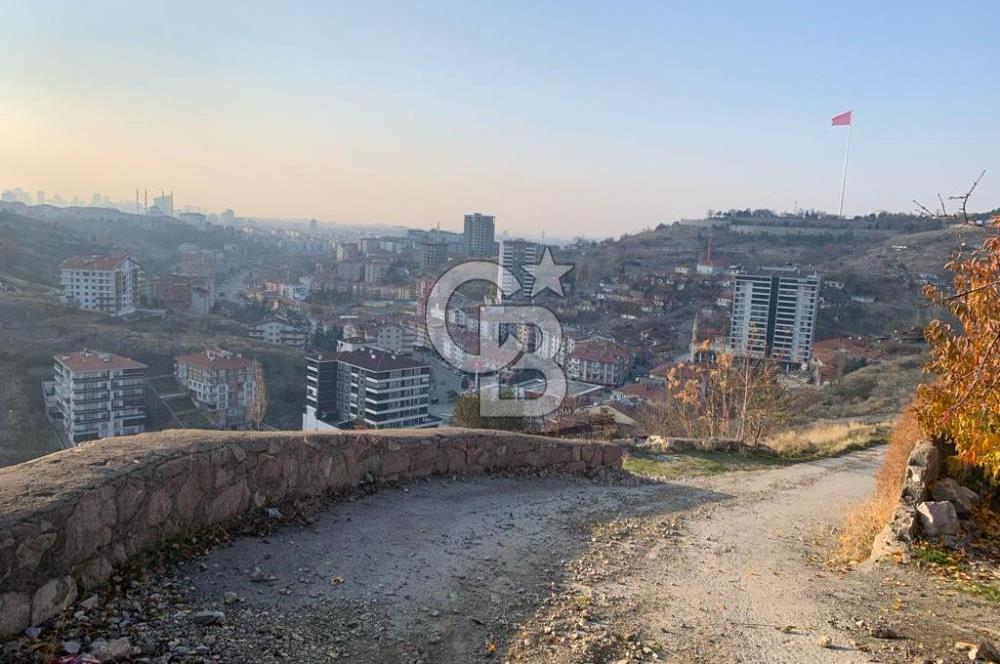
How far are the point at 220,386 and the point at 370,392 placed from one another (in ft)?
26.0

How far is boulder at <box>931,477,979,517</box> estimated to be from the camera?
566 centimetres

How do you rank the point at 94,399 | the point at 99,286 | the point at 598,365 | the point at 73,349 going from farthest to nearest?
the point at 99,286 < the point at 598,365 < the point at 73,349 < the point at 94,399

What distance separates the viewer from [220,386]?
27.8 meters

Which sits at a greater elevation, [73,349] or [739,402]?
[739,402]

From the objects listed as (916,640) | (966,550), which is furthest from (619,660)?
(966,550)

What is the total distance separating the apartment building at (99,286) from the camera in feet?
146

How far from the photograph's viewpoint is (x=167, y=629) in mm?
3088

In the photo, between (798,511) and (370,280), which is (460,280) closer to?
(798,511)

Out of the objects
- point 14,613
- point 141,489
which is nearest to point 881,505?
point 141,489

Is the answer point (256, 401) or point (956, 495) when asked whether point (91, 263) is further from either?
point (956, 495)

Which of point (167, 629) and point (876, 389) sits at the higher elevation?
point (167, 629)

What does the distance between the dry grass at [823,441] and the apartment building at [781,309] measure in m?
30.5

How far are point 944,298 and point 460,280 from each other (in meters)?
11.4

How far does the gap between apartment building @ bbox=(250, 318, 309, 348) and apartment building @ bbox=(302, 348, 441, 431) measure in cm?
1956
